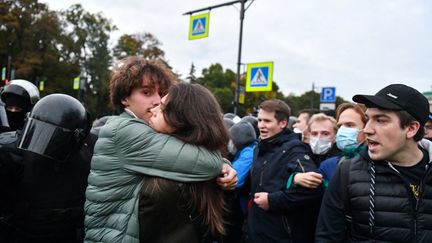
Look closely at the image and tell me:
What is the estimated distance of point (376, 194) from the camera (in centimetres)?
216

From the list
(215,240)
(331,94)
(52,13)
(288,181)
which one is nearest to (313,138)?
(288,181)

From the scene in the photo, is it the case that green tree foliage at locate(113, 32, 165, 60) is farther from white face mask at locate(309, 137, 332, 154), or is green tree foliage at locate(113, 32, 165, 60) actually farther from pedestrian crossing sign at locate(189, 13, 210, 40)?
white face mask at locate(309, 137, 332, 154)

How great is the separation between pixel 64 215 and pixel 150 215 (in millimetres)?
966

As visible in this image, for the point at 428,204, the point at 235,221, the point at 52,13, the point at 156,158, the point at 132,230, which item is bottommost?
the point at 235,221

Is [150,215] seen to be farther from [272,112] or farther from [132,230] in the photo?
[272,112]

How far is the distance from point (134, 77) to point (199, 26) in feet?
33.9

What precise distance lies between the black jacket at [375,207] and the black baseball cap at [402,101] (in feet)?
1.09

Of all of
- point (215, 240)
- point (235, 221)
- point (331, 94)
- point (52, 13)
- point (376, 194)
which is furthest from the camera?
point (52, 13)

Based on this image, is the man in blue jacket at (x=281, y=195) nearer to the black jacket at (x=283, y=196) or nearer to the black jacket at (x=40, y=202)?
the black jacket at (x=283, y=196)

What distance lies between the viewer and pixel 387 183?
217cm

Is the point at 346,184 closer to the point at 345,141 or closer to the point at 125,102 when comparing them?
the point at 345,141

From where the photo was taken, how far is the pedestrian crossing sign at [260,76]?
11391 mm

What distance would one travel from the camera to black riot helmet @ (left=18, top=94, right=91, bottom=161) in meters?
2.28

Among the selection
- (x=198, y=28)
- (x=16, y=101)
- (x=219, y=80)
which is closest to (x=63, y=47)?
(x=219, y=80)
